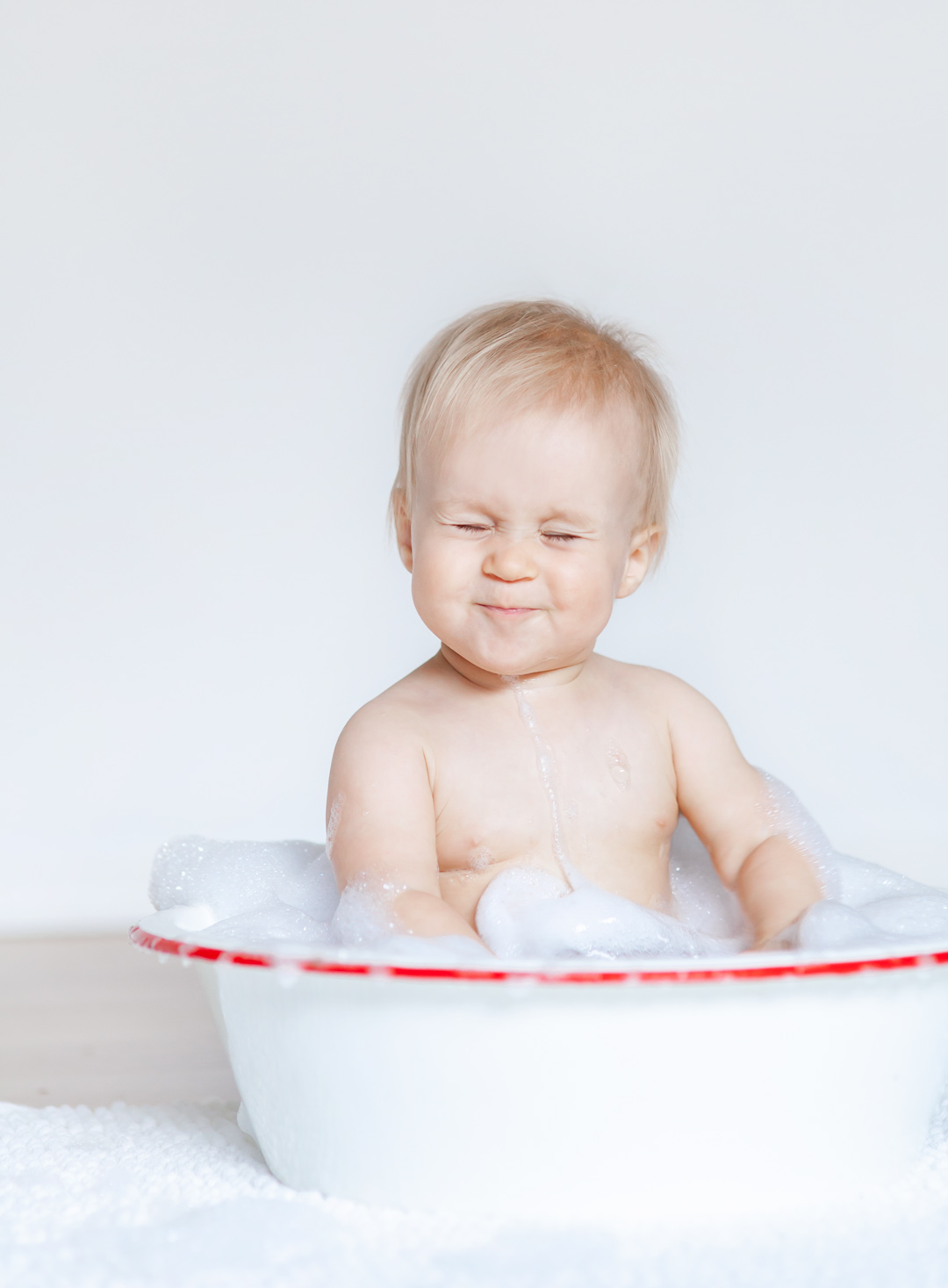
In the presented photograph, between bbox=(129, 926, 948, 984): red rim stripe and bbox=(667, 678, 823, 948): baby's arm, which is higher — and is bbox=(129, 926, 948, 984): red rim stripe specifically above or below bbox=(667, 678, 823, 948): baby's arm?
above

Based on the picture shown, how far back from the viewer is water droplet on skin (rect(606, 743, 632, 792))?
1195mm

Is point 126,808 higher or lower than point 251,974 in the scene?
lower

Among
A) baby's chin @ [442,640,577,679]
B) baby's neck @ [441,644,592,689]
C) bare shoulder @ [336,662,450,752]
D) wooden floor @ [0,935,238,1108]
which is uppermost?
baby's chin @ [442,640,577,679]

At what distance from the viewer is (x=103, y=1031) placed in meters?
1.59

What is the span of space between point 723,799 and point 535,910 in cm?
25

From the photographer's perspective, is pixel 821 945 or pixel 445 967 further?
pixel 821 945

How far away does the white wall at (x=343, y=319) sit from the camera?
2.35 m

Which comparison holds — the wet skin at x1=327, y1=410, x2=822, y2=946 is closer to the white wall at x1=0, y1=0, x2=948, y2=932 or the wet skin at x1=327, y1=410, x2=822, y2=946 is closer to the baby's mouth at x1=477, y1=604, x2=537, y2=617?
the baby's mouth at x1=477, y1=604, x2=537, y2=617

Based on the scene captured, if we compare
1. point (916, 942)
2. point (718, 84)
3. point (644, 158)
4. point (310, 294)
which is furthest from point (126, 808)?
point (916, 942)

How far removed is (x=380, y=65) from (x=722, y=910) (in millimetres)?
1719

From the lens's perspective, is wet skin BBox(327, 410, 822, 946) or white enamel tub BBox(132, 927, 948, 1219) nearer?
white enamel tub BBox(132, 927, 948, 1219)

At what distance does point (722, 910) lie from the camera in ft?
4.06

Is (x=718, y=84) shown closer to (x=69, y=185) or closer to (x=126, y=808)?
(x=69, y=185)

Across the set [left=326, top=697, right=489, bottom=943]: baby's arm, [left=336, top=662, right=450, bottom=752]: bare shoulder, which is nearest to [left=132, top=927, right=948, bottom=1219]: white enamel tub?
[left=326, top=697, right=489, bottom=943]: baby's arm
